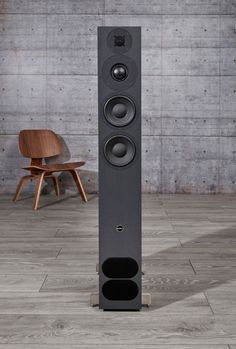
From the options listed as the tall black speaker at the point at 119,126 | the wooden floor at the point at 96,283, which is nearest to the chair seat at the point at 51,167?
the wooden floor at the point at 96,283

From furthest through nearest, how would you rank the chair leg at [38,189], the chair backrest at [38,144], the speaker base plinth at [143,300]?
1. the chair backrest at [38,144]
2. the chair leg at [38,189]
3. the speaker base plinth at [143,300]

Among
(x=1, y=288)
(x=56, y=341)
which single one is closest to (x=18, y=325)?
(x=56, y=341)

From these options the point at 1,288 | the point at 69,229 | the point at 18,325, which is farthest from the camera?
the point at 69,229

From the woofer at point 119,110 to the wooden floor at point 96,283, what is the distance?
783 mm

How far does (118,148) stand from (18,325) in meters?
0.79

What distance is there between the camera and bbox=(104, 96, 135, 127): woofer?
1.97 metres

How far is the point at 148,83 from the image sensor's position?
20.9 feet

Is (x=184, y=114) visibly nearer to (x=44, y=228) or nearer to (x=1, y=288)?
(x=44, y=228)

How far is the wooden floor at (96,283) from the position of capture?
1848mm

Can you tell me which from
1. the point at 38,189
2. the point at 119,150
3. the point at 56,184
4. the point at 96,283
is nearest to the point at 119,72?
the point at 119,150

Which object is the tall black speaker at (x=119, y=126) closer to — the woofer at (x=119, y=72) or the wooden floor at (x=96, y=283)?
the woofer at (x=119, y=72)

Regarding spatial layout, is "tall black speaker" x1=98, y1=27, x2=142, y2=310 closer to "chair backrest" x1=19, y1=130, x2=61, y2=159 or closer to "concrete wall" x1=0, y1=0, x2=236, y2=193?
"chair backrest" x1=19, y1=130, x2=61, y2=159

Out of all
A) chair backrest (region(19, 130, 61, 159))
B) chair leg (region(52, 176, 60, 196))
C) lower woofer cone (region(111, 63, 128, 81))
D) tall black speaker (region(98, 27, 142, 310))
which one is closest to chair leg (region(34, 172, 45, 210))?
chair backrest (region(19, 130, 61, 159))

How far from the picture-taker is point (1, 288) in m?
2.43
